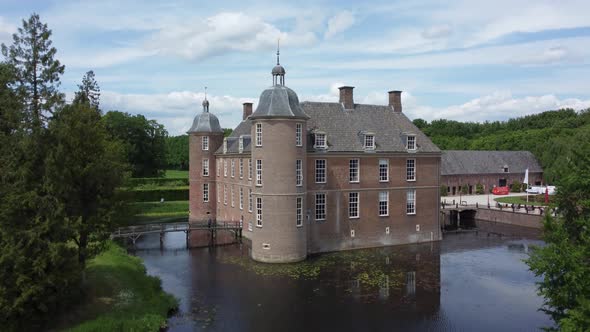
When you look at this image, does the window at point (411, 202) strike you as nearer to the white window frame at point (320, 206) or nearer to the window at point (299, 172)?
the white window frame at point (320, 206)

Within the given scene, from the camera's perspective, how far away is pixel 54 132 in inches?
689

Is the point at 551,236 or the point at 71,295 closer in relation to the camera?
the point at 551,236

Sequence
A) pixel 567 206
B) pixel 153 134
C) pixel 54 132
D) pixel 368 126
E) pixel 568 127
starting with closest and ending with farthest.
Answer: pixel 567 206 → pixel 54 132 → pixel 368 126 → pixel 153 134 → pixel 568 127

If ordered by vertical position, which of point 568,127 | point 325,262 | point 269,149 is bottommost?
point 325,262

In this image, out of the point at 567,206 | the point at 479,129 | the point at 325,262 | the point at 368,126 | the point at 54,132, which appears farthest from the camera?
the point at 479,129

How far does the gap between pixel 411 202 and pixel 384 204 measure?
2.35m

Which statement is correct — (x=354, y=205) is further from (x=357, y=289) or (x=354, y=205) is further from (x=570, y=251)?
(x=570, y=251)

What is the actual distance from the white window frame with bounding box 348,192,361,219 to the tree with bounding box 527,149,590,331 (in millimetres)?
18350

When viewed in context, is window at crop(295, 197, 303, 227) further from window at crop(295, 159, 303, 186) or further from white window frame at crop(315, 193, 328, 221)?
white window frame at crop(315, 193, 328, 221)

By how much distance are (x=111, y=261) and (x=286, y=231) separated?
32.4 ft

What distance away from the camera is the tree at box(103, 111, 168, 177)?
6222cm

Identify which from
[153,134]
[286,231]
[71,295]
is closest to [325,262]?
[286,231]

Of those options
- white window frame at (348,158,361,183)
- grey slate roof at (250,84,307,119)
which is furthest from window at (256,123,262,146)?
white window frame at (348,158,361,183)

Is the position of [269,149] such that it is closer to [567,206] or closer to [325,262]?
[325,262]
